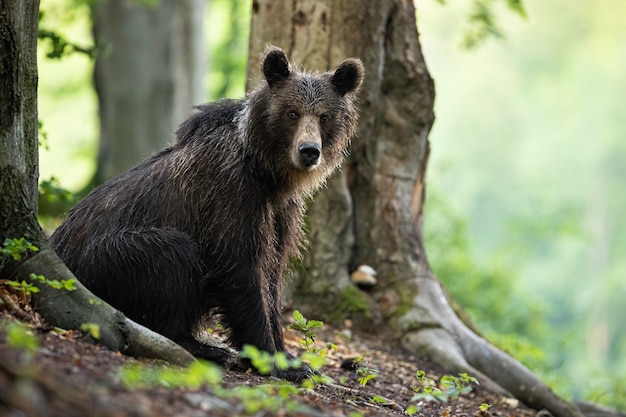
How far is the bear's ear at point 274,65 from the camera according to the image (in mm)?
6492

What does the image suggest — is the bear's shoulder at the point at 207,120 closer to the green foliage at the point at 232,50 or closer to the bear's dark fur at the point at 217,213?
the bear's dark fur at the point at 217,213

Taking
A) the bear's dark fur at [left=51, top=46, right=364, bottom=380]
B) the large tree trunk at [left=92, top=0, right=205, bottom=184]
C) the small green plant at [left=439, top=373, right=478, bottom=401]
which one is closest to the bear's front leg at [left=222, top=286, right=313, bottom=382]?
the bear's dark fur at [left=51, top=46, right=364, bottom=380]

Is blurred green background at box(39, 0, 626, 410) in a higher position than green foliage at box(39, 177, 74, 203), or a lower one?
higher

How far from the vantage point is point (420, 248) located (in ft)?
29.3

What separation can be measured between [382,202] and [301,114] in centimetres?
249

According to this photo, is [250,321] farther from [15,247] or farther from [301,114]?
[15,247]

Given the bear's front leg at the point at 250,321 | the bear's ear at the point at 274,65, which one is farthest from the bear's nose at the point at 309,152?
the bear's front leg at the point at 250,321

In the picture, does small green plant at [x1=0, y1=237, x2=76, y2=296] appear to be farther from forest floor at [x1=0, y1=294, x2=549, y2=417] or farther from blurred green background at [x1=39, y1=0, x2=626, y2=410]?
blurred green background at [x1=39, y1=0, x2=626, y2=410]

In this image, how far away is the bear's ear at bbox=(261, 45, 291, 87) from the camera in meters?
6.49

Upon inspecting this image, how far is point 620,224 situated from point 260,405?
55602mm

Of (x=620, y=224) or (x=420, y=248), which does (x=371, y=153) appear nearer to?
(x=420, y=248)

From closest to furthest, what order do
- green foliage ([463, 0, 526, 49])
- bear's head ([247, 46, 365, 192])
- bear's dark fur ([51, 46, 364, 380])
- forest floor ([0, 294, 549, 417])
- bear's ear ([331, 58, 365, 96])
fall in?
forest floor ([0, 294, 549, 417]) → bear's dark fur ([51, 46, 364, 380]) → bear's head ([247, 46, 365, 192]) → bear's ear ([331, 58, 365, 96]) → green foliage ([463, 0, 526, 49])

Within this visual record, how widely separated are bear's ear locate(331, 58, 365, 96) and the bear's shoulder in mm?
758

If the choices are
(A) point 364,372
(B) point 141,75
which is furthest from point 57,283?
(B) point 141,75
